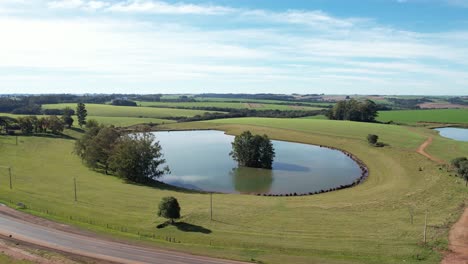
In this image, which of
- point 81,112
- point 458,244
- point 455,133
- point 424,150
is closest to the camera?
point 458,244

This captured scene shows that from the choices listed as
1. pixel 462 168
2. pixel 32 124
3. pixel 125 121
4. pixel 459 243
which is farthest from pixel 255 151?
pixel 125 121

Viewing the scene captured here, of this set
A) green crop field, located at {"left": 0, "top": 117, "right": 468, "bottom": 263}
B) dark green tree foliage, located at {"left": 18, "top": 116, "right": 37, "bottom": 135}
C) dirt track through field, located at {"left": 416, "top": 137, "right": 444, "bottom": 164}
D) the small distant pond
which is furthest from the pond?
the small distant pond

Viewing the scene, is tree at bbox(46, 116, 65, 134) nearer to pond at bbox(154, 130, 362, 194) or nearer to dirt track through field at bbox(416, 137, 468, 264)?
pond at bbox(154, 130, 362, 194)

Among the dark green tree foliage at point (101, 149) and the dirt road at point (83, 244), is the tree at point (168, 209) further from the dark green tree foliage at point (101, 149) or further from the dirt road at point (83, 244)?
the dark green tree foliage at point (101, 149)

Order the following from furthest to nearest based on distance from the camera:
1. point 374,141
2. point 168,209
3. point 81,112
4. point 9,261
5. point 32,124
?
point 81,112 < point 32,124 < point 374,141 < point 168,209 < point 9,261

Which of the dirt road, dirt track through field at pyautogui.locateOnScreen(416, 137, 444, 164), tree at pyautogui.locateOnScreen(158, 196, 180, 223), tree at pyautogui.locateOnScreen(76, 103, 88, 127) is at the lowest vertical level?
the dirt road

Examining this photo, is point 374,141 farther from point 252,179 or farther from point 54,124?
point 54,124

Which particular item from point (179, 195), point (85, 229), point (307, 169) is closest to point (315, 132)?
point (307, 169)
